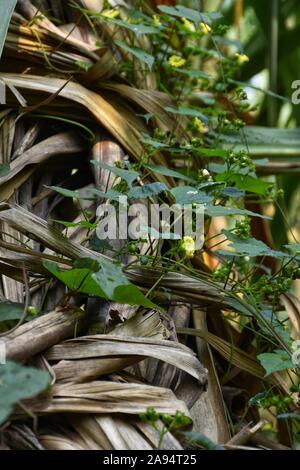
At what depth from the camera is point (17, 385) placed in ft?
2.25

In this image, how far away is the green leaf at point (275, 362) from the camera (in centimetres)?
91

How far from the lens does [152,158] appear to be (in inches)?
49.8

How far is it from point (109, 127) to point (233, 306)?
35 centimetres

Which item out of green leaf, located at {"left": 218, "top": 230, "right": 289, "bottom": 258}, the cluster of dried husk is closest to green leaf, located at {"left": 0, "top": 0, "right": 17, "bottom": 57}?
the cluster of dried husk

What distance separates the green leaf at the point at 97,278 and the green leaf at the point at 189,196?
14 cm

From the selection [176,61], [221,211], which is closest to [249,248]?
[221,211]

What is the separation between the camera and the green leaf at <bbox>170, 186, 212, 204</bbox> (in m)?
1.01

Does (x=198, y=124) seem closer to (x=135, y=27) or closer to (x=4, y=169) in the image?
(x=135, y=27)

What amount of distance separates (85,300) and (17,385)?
32 centimetres

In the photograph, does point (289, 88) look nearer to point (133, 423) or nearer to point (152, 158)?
point (152, 158)

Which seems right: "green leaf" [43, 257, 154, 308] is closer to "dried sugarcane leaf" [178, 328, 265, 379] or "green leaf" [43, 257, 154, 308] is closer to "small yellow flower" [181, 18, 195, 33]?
"dried sugarcane leaf" [178, 328, 265, 379]

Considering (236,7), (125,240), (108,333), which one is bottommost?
(108,333)

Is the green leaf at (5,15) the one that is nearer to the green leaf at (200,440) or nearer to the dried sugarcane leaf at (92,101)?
the dried sugarcane leaf at (92,101)
